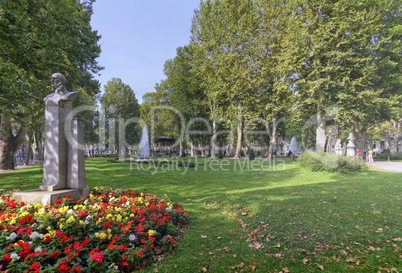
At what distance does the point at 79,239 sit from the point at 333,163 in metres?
15.6

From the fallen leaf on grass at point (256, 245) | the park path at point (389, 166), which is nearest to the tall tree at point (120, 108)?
the park path at point (389, 166)

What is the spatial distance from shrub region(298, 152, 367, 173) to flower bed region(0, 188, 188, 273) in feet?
44.8

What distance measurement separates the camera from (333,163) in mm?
14078

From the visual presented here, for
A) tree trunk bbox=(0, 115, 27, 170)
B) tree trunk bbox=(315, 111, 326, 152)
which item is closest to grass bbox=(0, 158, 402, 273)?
tree trunk bbox=(315, 111, 326, 152)

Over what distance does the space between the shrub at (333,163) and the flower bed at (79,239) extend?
13.7 m

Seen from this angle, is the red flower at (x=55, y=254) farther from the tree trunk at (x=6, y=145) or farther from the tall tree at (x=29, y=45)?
the tree trunk at (x=6, y=145)

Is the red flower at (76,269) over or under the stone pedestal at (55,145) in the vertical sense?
under

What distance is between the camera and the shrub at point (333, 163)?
46.3ft

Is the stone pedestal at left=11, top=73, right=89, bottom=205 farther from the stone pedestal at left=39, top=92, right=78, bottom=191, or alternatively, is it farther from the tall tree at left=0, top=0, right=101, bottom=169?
the tall tree at left=0, top=0, right=101, bottom=169

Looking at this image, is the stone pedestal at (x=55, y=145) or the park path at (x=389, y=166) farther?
the park path at (x=389, y=166)

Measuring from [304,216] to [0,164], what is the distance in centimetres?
2197

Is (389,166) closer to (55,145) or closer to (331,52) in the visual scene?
(331,52)

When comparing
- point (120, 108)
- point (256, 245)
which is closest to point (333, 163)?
point (256, 245)

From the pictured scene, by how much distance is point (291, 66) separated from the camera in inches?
752
